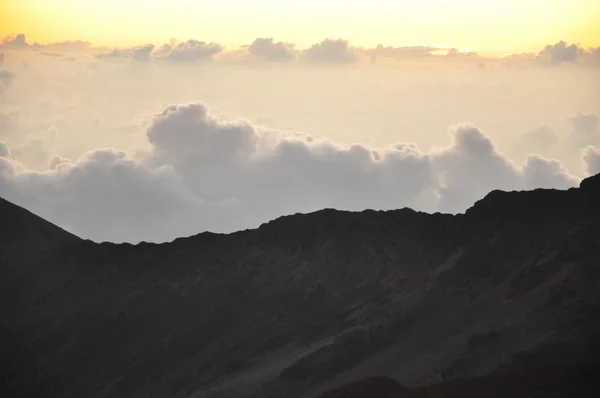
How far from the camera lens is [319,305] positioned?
156625mm

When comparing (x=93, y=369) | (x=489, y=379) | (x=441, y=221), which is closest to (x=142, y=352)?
(x=93, y=369)

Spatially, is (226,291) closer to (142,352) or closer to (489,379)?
(142,352)

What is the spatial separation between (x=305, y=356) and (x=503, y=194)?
39.0 m

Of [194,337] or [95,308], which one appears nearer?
[194,337]

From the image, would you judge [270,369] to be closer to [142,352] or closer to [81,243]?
[142,352]

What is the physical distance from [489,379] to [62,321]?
3466 inches

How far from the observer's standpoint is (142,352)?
163 meters

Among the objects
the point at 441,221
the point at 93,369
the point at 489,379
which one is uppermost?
the point at 441,221

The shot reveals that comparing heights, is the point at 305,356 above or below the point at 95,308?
below

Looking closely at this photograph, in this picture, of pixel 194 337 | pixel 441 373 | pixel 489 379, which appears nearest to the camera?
pixel 489 379

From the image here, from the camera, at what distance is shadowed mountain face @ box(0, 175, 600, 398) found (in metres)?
125

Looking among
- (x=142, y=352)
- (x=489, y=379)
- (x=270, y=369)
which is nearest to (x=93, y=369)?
(x=142, y=352)

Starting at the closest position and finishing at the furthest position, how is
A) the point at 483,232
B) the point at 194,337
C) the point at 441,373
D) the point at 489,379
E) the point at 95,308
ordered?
the point at 489,379
the point at 441,373
the point at 483,232
the point at 194,337
the point at 95,308

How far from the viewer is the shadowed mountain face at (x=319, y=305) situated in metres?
125
